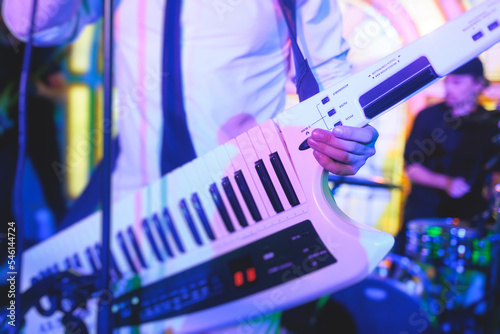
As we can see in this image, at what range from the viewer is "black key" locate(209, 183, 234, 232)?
83 cm

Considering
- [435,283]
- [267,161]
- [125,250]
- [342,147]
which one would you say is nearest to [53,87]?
[125,250]

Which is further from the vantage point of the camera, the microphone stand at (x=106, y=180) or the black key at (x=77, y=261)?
the black key at (x=77, y=261)

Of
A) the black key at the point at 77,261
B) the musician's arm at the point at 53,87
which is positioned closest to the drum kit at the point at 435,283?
the black key at the point at 77,261

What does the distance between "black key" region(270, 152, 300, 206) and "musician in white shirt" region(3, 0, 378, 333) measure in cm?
9

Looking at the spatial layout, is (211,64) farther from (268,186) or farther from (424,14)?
(424,14)

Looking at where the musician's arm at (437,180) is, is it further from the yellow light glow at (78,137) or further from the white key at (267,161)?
the yellow light glow at (78,137)

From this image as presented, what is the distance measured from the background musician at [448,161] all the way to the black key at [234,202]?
1008 millimetres

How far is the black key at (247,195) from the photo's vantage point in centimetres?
80

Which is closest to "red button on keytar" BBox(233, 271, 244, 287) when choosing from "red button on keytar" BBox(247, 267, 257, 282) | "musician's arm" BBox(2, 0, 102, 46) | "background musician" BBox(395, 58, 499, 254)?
"red button on keytar" BBox(247, 267, 257, 282)

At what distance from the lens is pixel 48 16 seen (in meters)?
0.98

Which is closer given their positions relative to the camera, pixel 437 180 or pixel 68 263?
pixel 68 263

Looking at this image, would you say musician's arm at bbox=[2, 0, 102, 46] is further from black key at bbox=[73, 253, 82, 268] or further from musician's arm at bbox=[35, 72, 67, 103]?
black key at bbox=[73, 253, 82, 268]

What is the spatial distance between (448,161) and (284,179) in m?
1.16

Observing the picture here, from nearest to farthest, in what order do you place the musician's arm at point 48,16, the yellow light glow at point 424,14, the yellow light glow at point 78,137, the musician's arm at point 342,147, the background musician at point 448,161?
1. the musician's arm at point 342,147
2. the yellow light glow at point 424,14
3. the musician's arm at point 48,16
4. the yellow light glow at point 78,137
5. the background musician at point 448,161
